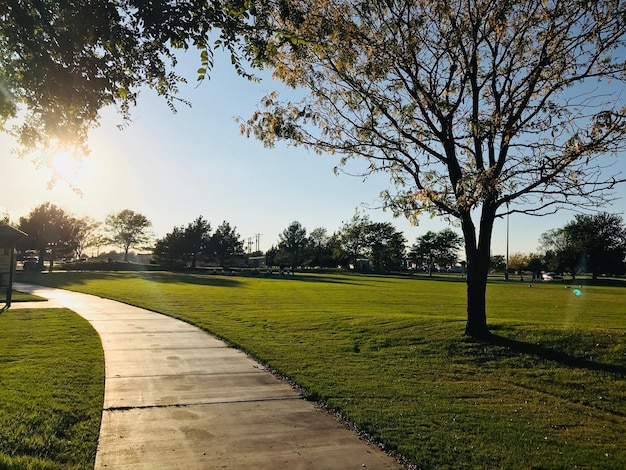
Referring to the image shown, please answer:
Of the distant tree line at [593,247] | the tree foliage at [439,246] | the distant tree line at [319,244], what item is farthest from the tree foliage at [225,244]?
the distant tree line at [593,247]

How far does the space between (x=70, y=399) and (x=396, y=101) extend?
8822mm

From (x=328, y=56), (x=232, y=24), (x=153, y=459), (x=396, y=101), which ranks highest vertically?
(x=328, y=56)

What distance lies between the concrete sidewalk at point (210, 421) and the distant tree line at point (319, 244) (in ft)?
193

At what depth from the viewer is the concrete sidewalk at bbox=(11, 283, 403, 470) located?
15.0ft

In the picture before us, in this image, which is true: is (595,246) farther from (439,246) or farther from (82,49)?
(82,49)

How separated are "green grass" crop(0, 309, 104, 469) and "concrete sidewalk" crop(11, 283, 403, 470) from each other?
0.20 meters

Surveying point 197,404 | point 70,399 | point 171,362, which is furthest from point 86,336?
point 197,404

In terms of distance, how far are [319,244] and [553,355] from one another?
348 ft

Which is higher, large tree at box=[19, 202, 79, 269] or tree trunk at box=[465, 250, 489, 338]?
large tree at box=[19, 202, 79, 269]

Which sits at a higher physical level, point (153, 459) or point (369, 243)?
point (369, 243)

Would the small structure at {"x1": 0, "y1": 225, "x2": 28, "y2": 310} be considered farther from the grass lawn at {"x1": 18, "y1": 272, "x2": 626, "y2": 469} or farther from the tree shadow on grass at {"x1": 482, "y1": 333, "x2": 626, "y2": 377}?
the tree shadow on grass at {"x1": 482, "y1": 333, "x2": 626, "y2": 377}

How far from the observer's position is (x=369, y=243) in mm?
100250

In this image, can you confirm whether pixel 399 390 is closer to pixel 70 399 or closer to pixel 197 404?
pixel 197 404

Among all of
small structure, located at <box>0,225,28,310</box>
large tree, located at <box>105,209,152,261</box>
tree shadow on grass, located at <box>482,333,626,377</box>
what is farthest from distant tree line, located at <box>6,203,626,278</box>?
tree shadow on grass, located at <box>482,333,626,377</box>
